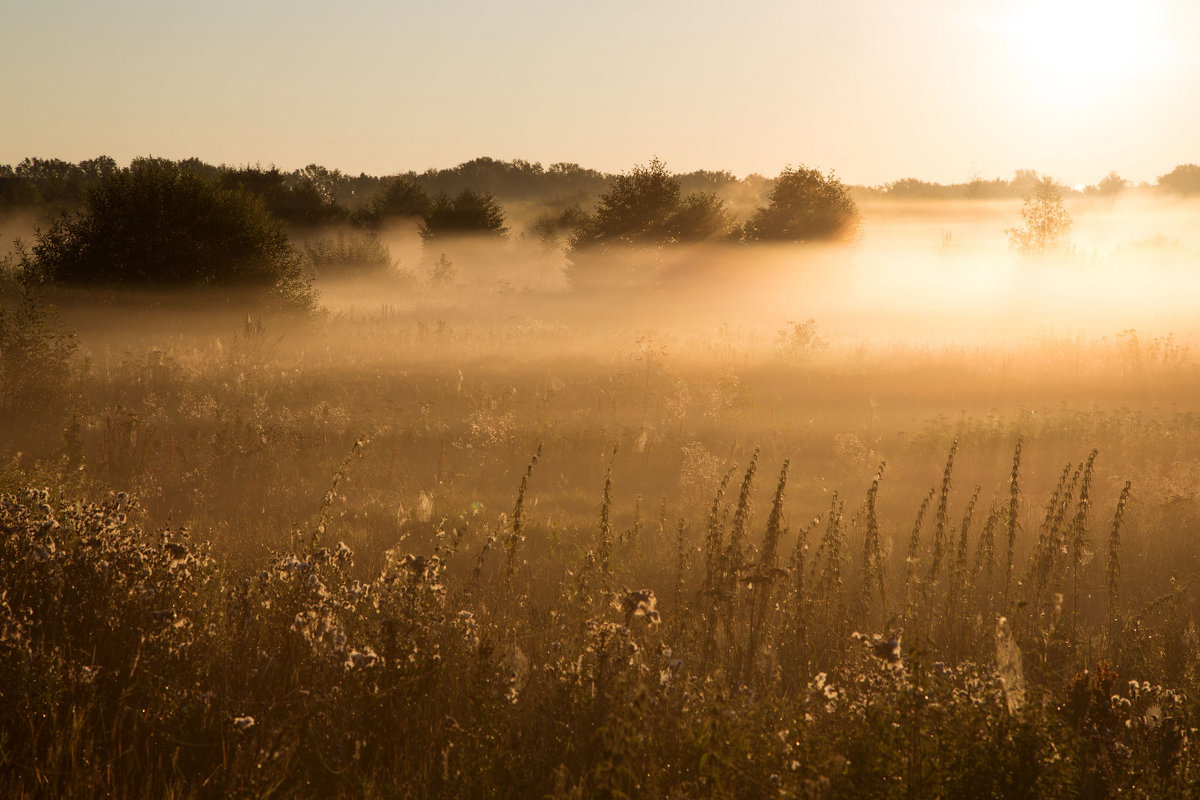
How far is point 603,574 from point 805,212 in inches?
1264

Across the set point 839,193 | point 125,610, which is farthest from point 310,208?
point 125,610

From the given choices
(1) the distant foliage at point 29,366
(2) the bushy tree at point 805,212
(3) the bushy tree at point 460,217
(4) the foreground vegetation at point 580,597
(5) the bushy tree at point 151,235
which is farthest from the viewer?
(3) the bushy tree at point 460,217

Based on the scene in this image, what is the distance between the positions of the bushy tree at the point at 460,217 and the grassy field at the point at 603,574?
80.8 feet

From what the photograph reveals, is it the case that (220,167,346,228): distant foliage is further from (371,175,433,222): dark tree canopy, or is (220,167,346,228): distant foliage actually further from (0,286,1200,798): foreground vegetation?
(0,286,1200,798): foreground vegetation

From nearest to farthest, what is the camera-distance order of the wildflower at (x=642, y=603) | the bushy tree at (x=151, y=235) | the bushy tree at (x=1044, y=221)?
the wildflower at (x=642, y=603) → the bushy tree at (x=151, y=235) → the bushy tree at (x=1044, y=221)

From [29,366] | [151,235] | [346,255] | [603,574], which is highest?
[151,235]

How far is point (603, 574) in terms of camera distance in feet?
17.3

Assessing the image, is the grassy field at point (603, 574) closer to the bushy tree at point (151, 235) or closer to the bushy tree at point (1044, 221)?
the bushy tree at point (151, 235)

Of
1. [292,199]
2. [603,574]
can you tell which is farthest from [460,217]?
[603,574]

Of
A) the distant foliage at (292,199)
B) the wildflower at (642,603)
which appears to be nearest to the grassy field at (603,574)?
the wildflower at (642,603)

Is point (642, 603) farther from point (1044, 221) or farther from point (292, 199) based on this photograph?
point (1044, 221)

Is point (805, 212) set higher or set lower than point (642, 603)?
higher

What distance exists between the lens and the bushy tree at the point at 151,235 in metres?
18.5

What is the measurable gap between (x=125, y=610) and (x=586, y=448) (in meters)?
6.88
